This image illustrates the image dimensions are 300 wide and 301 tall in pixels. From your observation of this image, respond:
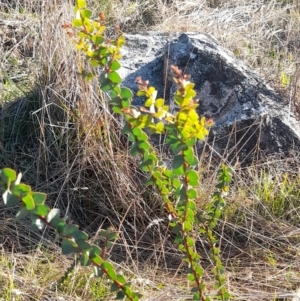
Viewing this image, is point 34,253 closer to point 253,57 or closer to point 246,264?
point 246,264

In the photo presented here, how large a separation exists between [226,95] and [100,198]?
0.88m

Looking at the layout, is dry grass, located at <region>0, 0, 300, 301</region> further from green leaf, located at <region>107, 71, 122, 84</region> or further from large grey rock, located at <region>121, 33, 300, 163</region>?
green leaf, located at <region>107, 71, 122, 84</region>

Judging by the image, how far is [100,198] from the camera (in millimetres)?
2834

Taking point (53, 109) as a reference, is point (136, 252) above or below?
below

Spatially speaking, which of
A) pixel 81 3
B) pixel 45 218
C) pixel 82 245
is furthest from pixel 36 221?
pixel 81 3

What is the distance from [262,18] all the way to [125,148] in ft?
8.43

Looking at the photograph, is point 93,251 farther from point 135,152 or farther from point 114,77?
point 114,77

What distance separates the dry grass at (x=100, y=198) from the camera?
8.00 ft

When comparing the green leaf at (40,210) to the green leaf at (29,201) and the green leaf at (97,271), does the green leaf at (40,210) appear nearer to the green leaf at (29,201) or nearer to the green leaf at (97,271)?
the green leaf at (29,201)

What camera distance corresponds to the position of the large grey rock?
10.3 feet

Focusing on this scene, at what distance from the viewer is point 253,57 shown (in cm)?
437

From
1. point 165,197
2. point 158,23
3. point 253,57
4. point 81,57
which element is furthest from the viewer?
point 158,23

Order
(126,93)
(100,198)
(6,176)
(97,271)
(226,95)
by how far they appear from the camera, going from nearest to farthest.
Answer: (6,176) < (97,271) < (126,93) < (100,198) < (226,95)

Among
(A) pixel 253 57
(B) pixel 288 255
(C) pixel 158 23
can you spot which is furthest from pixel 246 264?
(C) pixel 158 23
